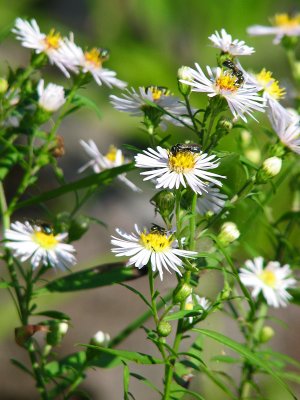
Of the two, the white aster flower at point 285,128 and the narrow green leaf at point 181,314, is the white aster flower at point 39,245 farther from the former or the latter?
the white aster flower at point 285,128

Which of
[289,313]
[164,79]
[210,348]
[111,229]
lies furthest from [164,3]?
[210,348]

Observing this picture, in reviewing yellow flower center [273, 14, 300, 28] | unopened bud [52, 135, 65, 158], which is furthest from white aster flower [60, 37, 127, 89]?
yellow flower center [273, 14, 300, 28]

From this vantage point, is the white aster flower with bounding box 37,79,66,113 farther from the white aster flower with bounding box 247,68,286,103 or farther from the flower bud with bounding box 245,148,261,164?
the flower bud with bounding box 245,148,261,164

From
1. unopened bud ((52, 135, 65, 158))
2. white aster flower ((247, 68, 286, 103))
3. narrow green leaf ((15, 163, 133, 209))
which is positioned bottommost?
narrow green leaf ((15, 163, 133, 209))

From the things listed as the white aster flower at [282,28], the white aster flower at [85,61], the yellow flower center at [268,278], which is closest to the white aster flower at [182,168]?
the white aster flower at [85,61]

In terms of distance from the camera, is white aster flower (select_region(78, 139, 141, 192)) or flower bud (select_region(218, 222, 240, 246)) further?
white aster flower (select_region(78, 139, 141, 192))

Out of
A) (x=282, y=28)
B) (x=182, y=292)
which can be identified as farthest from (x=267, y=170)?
(x=282, y=28)

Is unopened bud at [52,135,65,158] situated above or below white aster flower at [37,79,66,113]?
below
